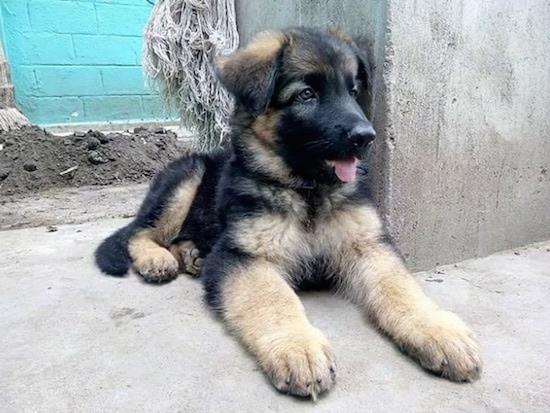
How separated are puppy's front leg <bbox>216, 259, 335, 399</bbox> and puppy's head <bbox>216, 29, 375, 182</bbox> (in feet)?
1.71

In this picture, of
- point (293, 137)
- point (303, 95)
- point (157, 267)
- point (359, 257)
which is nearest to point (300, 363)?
point (359, 257)

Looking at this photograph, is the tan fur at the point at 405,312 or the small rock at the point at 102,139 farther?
the small rock at the point at 102,139

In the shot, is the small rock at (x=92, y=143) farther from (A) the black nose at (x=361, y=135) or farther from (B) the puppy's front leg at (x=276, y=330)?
(A) the black nose at (x=361, y=135)

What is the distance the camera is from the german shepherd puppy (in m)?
2.13

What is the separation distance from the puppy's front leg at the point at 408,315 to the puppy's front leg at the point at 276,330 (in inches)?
12.8

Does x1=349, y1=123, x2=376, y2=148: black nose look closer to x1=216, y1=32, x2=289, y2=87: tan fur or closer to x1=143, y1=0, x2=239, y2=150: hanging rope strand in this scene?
x1=216, y1=32, x2=289, y2=87: tan fur

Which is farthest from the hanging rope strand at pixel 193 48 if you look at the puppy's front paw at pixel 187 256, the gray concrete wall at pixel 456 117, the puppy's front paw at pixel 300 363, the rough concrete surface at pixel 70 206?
the puppy's front paw at pixel 300 363

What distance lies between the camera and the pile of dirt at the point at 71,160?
5.36 metres

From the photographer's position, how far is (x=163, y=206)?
3.27 m

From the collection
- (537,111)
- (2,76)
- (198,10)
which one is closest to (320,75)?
(537,111)

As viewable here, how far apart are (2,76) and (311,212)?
612 cm

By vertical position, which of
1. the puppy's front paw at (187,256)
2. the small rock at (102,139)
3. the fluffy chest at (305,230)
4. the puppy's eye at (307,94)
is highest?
the puppy's eye at (307,94)

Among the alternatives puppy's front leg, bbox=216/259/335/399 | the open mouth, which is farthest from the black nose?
puppy's front leg, bbox=216/259/335/399

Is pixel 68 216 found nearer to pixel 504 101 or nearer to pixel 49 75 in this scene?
pixel 504 101
